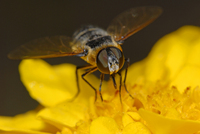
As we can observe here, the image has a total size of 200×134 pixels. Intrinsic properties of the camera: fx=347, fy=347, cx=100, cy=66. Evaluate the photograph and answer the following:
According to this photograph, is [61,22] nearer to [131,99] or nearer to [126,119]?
[131,99]

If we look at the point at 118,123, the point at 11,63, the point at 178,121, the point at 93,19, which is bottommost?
the point at 11,63

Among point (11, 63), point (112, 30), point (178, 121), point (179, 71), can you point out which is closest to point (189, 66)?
point (179, 71)

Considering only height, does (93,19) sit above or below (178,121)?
below

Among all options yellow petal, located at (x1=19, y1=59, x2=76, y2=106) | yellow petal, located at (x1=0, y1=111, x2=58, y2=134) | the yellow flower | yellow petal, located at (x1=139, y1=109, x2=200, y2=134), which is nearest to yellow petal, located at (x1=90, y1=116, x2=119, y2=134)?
the yellow flower

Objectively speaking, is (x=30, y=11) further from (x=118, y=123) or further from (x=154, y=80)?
(x=118, y=123)

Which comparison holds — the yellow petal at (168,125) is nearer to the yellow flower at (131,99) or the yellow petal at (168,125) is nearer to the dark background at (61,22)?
the yellow flower at (131,99)

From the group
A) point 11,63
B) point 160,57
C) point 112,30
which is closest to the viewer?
point 112,30

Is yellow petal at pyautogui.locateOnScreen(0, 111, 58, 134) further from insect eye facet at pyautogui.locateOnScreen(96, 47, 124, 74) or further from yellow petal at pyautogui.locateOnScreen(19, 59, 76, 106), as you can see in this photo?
insect eye facet at pyautogui.locateOnScreen(96, 47, 124, 74)

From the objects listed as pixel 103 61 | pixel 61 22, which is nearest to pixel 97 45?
pixel 103 61

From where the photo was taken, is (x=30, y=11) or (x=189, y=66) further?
(x=30, y=11)
